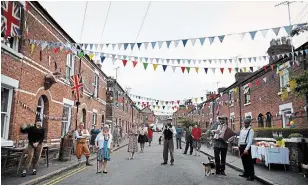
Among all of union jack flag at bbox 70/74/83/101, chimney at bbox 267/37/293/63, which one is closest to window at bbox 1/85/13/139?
union jack flag at bbox 70/74/83/101

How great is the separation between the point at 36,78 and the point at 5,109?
2336 millimetres

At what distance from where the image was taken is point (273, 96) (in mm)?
17922

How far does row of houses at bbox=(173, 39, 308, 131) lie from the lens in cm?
1434

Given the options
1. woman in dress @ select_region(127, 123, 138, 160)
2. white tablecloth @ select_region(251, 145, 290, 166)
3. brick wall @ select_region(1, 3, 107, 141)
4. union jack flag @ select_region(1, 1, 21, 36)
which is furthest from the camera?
woman in dress @ select_region(127, 123, 138, 160)

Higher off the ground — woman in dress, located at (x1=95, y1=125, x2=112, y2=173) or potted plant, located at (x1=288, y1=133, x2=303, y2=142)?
potted plant, located at (x1=288, y1=133, x2=303, y2=142)

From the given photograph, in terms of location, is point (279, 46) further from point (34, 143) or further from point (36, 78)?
point (34, 143)

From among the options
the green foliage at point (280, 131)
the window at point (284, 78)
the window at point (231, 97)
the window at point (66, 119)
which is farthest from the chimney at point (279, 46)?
the window at point (66, 119)

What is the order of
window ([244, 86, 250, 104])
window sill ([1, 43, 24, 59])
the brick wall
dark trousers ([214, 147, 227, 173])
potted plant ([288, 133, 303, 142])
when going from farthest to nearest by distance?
window ([244, 86, 250, 104])
potted plant ([288, 133, 303, 142])
the brick wall
dark trousers ([214, 147, 227, 173])
window sill ([1, 43, 24, 59])

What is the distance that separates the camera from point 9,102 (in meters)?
9.72

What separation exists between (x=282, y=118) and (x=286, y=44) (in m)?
5.54

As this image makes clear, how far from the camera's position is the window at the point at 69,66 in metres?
15.6

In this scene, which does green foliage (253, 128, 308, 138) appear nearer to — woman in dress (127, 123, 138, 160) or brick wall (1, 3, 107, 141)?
woman in dress (127, 123, 138, 160)

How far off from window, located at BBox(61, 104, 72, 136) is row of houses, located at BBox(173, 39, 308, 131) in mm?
11697

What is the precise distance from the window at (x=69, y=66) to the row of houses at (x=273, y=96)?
11527 millimetres
